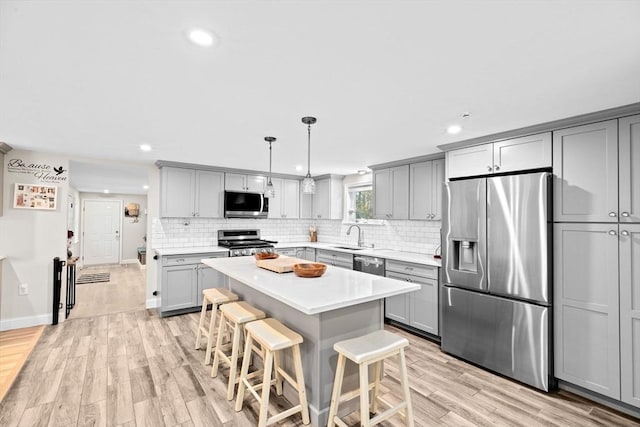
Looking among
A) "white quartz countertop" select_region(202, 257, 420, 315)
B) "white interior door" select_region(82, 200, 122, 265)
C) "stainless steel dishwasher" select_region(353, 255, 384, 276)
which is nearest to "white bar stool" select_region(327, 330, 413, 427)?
"white quartz countertop" select_region(202, 257, 420, 315)

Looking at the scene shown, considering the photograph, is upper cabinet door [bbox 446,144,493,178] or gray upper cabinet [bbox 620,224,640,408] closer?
gray upper cabinet [bbox 620,224,640,408]

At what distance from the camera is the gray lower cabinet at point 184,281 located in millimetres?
4312

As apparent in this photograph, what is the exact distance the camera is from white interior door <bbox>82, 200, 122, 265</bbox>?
343 inches

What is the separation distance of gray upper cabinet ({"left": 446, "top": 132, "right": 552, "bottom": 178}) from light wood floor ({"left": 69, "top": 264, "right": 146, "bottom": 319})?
4.97m

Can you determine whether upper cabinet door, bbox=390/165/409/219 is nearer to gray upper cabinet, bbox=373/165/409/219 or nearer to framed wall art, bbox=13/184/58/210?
gray upper cabinet, bbox=373/165/409/219

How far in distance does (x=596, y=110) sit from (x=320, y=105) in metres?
2.11

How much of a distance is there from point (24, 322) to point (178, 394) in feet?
9.78

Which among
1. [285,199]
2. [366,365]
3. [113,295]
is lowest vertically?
[113,295]

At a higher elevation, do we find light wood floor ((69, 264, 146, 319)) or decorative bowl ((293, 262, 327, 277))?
decorative bowl ((293, 262, 327, 277))

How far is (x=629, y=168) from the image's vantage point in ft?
7.52

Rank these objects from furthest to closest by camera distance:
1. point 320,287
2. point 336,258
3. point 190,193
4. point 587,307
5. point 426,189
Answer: point 336,258 < point 190,193 < point 426,189 < point 587,307 < point 320,287

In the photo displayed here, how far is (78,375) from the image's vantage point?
2.75 meters

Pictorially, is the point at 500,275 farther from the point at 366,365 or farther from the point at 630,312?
the point at 366,365

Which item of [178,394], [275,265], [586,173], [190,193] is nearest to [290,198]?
[190,193]
